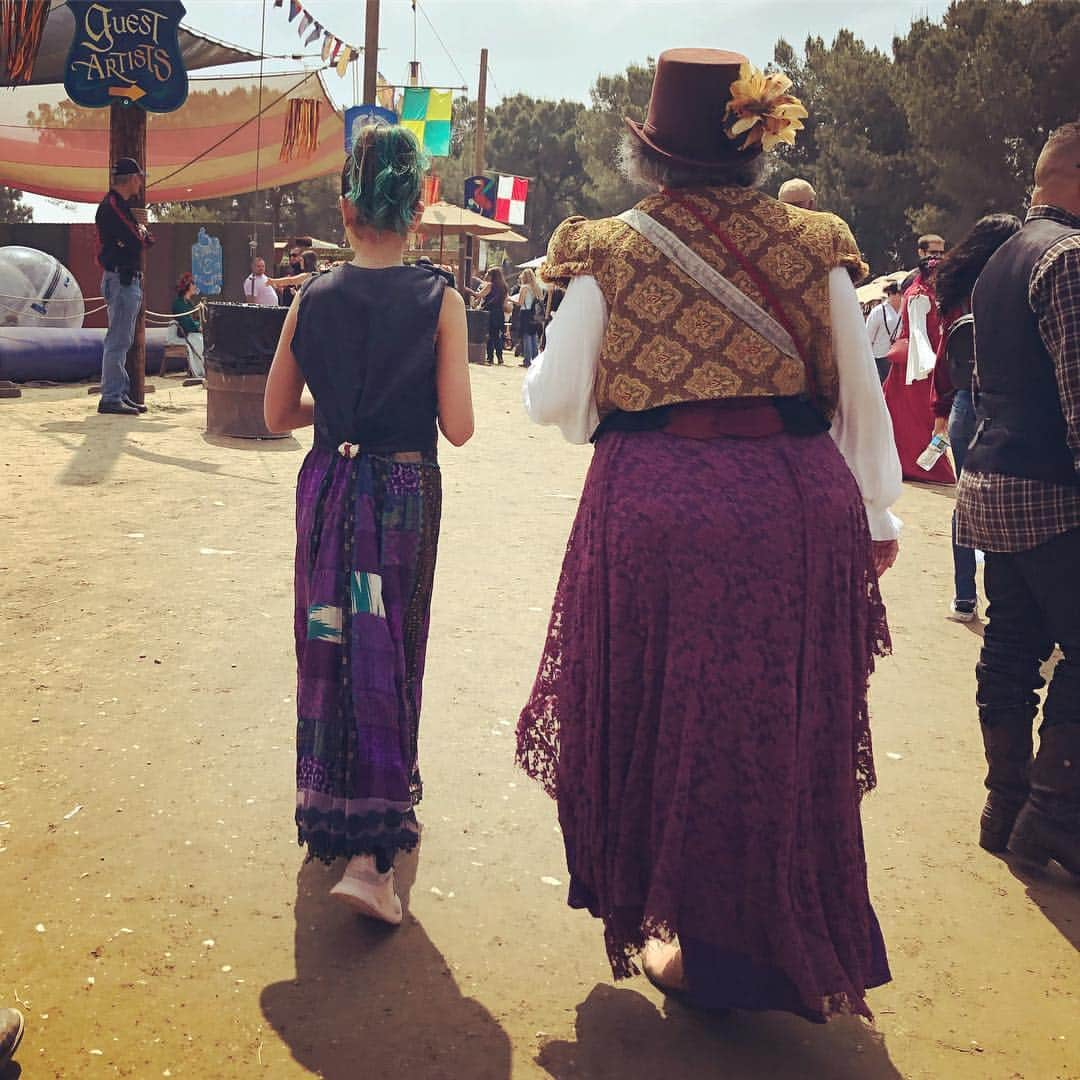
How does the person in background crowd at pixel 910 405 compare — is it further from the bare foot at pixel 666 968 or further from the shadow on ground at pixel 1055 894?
the bare foot at pixel 666 968

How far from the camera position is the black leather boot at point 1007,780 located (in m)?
3.61

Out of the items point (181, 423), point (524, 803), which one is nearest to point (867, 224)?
point (181, 423)

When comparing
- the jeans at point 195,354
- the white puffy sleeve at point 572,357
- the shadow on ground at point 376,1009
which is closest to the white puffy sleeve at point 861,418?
the white puffy sleeve at point 572,357

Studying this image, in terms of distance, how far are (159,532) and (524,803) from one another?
3.83 meters

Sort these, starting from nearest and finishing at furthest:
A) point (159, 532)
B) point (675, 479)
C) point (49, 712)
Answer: point (675, 479) < point (49, 712) < point (159, 532)

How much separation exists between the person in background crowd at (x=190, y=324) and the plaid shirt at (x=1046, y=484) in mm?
12722

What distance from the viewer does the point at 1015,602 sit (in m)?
3.54

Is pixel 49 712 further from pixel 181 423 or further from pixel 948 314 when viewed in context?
pixel 181 423

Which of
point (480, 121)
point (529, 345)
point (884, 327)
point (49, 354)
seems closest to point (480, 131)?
point (480, 121)

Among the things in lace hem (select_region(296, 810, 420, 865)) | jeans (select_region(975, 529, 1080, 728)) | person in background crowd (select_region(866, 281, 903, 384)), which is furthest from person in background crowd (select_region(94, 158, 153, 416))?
jeans (select_region(975, 529, 1080, 728))

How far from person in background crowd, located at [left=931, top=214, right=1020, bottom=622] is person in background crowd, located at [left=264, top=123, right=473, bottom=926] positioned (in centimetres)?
223

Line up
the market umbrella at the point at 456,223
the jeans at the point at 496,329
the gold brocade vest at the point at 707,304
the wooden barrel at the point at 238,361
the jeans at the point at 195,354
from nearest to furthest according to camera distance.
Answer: the gold brocade vest at the point at 707,304
the wooden barrel at the point at 238,361
the jeans at the point at 195,354
the jeans at the point at 496,329
the market umbrella at the point at 456,223

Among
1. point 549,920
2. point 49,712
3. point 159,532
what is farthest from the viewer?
point 159,532

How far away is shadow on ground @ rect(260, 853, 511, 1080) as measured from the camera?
8.04ft
